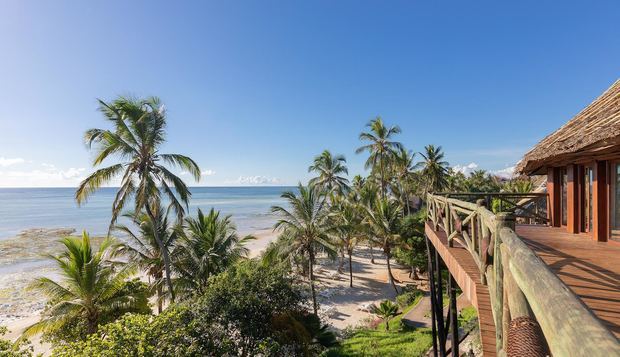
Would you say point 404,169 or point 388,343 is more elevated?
point 404,169

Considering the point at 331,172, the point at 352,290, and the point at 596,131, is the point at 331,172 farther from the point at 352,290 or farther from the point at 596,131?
the point at 596,131

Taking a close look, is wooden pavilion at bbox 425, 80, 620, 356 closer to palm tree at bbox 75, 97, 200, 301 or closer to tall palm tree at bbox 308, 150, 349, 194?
palm tree at bbox 75, 97, 200, 301

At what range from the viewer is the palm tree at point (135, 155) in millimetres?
11289

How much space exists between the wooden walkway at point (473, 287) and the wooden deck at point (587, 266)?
0.72 metres

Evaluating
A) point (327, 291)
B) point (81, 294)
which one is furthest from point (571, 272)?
point (327, 291)

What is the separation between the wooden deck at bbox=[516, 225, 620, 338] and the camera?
9.39 ft

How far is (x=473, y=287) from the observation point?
3492 mm

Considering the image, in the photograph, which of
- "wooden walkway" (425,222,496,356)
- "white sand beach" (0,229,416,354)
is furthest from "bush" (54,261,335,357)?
"white sand beach" (0,229,416,354)

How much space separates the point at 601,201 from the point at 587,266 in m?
2.57

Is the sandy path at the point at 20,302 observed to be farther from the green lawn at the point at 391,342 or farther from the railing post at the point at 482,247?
the railing post at the point at 482,247

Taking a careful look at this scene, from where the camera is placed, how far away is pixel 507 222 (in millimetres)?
2082

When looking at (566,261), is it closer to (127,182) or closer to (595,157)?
(595,157)

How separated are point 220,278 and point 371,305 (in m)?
10.2

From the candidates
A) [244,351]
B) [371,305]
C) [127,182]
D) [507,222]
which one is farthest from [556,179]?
[127,182]
